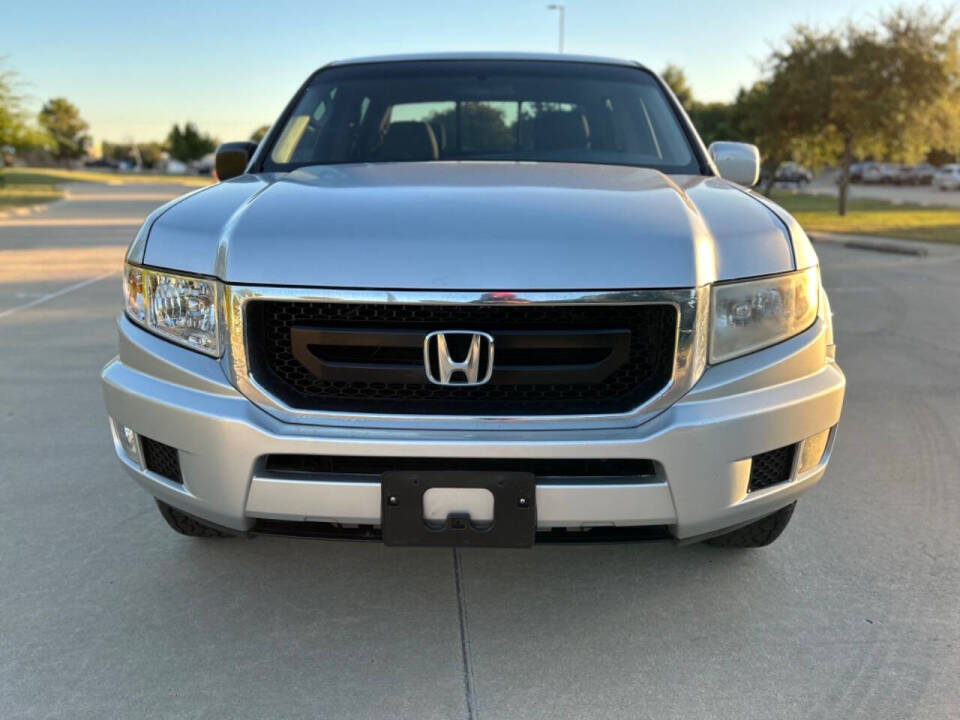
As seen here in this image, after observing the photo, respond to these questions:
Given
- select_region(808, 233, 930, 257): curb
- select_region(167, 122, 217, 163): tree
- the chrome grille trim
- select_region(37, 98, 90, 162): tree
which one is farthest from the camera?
select_region(37, 98, 90, 162): tree

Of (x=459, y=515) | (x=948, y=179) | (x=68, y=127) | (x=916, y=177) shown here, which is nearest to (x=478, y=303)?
(x=459, y=515)

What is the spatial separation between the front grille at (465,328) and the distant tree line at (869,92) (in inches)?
900

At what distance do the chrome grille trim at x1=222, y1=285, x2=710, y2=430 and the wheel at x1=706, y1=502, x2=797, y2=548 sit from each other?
81cm

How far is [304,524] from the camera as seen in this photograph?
2148mm

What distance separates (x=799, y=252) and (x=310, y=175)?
155 cm

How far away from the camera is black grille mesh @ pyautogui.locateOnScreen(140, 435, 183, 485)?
7.29ft

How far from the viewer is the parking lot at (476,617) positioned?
2.12 metres

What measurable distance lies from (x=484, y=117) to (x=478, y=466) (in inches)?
73.5

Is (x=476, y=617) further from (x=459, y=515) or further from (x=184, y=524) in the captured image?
(x=184, y=524)

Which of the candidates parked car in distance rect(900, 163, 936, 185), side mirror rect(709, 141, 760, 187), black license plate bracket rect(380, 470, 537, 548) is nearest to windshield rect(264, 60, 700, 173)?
side mirror rect(709, 141, 760, 187)

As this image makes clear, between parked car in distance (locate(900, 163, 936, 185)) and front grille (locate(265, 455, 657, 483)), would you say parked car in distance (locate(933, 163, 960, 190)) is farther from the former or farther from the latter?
front grille (locate(265, 455, 657, 483))

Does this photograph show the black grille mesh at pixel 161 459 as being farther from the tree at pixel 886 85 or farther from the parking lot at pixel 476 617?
the tree at pixel 886 85

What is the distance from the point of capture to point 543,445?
1.97 metres

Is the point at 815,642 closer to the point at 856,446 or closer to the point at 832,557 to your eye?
the point at 832,557
